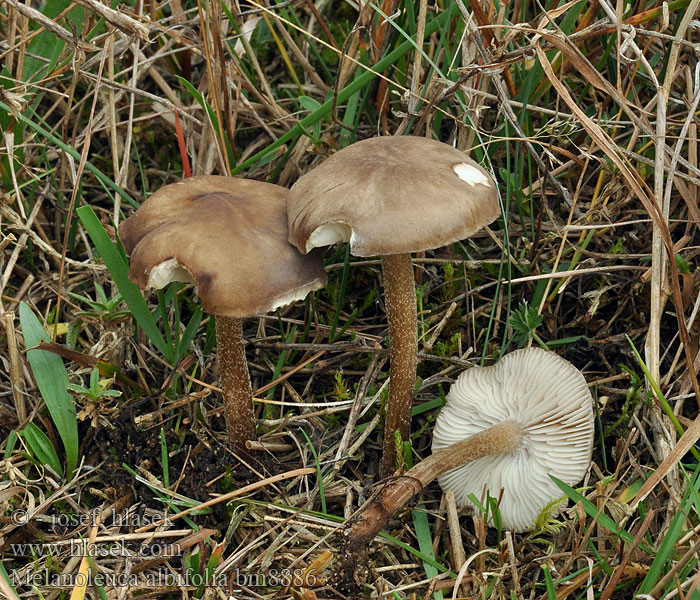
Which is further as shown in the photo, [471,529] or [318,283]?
[471,529]

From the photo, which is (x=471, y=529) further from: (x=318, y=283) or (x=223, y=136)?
(x=223, y=136)

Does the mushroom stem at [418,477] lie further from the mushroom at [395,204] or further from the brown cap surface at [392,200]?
the brown cap surface at [392,200]

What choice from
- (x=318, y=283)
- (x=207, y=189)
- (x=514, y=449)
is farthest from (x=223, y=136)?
(x=514, y=449)

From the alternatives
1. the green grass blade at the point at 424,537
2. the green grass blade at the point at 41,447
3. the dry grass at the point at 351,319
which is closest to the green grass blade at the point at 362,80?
the dry grass at the point at 351,319

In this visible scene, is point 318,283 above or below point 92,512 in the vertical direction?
above

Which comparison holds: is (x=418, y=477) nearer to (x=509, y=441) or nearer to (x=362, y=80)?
(x=509, y=441)

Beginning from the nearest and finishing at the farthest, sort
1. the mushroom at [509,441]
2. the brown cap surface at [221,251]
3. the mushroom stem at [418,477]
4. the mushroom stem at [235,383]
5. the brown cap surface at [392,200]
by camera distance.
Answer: the brown cap surface at [392,200] → the brown cap surface at [221,251] → the mushroom stem at [418,477] → the mushroom at [509,441] → the mushroom stem at [235,383]

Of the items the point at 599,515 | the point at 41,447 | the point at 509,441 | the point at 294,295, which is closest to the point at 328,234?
the point at 294,295

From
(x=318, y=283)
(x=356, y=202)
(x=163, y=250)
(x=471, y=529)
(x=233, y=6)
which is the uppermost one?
(x=233, y=6)
